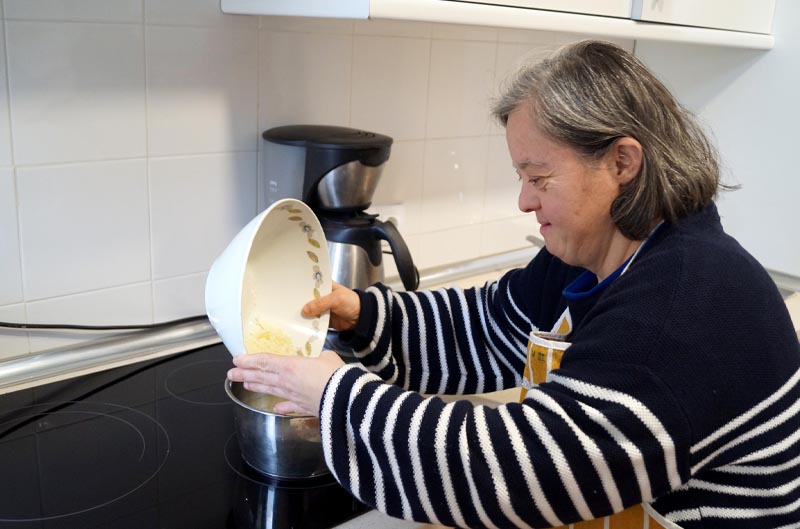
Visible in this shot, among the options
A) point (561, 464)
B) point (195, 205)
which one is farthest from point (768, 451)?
point (195, 205)

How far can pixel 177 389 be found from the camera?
122cm

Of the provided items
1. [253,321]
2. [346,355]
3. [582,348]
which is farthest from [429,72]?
[582,348]

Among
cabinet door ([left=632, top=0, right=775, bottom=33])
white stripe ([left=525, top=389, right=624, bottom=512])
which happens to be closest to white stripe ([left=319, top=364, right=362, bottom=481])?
white stripe ([left=525, top=389, right=624, bottom=512])

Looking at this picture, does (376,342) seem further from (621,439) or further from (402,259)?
(621,439)

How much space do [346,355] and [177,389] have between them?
0.26m

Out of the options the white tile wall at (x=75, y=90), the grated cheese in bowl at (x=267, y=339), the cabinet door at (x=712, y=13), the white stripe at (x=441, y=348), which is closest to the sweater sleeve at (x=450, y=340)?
the white stripe at (x=441, y=348)

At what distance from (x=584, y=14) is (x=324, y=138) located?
1.59ft

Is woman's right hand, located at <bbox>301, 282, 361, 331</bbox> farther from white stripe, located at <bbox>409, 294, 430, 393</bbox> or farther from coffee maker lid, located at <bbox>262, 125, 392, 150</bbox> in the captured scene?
coffee maker lid, located at <bbox>262, 125, 392, 150</bbox>

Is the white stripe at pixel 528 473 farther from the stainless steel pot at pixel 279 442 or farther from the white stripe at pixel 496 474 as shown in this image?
the stainless steel pot at pixel 279 442

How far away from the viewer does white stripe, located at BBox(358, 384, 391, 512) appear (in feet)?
2.59

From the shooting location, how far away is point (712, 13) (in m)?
1.59

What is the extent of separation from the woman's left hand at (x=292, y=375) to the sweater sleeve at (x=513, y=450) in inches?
1.1

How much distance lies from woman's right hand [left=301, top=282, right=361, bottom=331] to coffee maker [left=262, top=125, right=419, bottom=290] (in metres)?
0.14

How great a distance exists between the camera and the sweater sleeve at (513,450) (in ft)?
2.43
